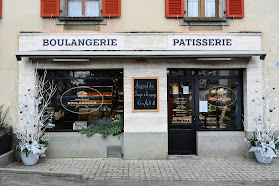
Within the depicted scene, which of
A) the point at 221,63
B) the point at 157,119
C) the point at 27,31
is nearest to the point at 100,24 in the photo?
the point at 27,31

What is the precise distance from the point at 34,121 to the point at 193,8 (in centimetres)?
593

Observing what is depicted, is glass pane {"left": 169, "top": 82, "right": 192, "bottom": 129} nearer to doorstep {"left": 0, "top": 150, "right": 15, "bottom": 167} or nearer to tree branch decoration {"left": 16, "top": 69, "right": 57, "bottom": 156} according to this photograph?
tree branch decoration {"left": 16, "top": 69, "right": 57, "bottom": 156}

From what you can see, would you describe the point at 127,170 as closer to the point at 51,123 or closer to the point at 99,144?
the point at 99,144

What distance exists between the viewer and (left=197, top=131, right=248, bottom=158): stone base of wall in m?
6.68

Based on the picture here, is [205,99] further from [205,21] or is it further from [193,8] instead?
[193,8]

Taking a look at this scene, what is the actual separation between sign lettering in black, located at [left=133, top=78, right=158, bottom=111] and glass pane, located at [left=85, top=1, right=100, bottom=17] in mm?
2516

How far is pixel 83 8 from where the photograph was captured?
22.6 ft

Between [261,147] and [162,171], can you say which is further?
[261,147]

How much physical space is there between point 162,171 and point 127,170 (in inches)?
35.6

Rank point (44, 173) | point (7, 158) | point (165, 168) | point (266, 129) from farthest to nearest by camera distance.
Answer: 1. point (266, 129)
2. point (7, 158)
3. point (165, 168)
4. point (44, 173)

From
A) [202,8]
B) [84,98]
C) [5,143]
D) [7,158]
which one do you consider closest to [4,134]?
[5,143]

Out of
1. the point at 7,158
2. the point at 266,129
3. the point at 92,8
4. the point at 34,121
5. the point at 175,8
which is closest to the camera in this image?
the point at 7,158

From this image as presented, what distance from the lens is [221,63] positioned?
21.9 feet

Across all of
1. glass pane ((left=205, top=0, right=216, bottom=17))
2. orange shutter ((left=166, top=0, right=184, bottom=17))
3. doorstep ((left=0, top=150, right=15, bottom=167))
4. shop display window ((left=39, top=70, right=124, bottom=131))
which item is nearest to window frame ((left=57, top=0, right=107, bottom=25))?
shop display window ((left=39, top=70, right=124, bottom=131))
